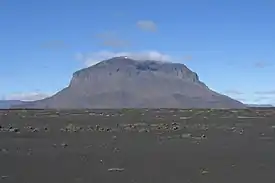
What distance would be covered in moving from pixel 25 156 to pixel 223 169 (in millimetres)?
8989

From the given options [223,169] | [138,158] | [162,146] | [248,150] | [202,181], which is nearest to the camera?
[202,181]

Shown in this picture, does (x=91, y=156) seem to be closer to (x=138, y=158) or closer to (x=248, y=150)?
(x=138, y=158)

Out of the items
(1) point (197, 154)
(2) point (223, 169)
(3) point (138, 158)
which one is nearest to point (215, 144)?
(1) point (197, 154)

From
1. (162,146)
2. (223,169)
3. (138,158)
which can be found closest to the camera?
(223,169)

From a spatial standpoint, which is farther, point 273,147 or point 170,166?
point 273,147

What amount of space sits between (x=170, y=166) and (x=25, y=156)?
7.01m

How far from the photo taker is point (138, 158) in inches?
841

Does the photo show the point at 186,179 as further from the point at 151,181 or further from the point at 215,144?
the point at 215,144

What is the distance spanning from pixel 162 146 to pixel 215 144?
2976 millimetres

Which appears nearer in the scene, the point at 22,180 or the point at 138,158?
the point at 22,180

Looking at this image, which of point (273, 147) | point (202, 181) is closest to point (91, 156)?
point (202, 181)

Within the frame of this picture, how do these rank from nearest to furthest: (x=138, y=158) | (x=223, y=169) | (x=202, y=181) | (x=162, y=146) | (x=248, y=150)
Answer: (x=202, y=181), (x=223, y=169), (x=138, y=158), (x=248, y=150), (x=162, y=146)

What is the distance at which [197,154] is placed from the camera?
2256 cm

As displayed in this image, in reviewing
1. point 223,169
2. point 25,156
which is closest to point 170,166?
point 223,169
